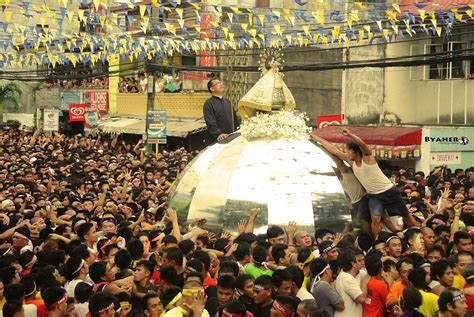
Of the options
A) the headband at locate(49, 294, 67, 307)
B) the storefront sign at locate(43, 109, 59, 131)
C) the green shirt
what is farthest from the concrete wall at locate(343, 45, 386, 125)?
the headband at locate(49, 294, 67, 307)

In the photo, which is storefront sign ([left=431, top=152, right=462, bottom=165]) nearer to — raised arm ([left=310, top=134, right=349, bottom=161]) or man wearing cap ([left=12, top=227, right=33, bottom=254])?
raised arm ([left=310, top=134, right=349, bottom=161])

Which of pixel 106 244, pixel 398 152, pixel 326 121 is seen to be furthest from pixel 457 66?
pixel 106 244

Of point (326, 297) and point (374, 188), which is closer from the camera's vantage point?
point (326, 297)

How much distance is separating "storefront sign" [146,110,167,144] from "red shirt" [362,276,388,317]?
19513 mm

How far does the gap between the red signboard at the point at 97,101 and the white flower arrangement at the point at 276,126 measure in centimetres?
3260

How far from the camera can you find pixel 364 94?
33438mm

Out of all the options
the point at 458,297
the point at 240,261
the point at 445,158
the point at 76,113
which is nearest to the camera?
the point at 458,297

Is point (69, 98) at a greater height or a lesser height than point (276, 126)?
greater

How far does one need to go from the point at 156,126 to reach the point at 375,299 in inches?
778

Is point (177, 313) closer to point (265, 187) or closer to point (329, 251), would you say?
point (329, 251)

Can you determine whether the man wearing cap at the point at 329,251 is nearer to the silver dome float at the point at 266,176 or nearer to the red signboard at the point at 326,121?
the silver dome float at the point at 266,176

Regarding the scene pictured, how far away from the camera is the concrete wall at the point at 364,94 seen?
1309 inches

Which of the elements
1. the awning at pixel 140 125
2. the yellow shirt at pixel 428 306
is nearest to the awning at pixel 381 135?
the awning at pixel 140 125

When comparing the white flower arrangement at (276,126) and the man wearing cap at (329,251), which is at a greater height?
the white flower arrangement at (276,126)
